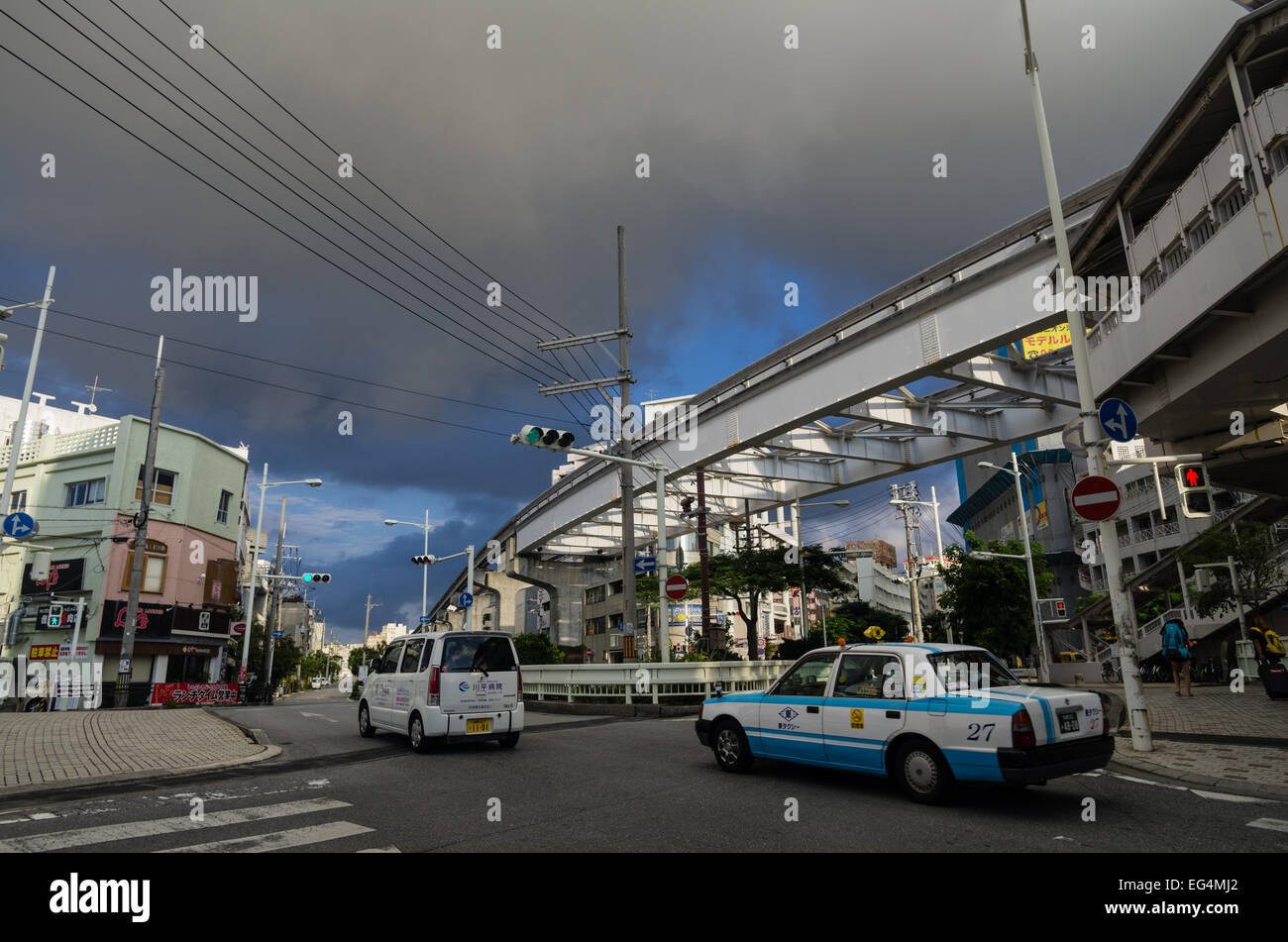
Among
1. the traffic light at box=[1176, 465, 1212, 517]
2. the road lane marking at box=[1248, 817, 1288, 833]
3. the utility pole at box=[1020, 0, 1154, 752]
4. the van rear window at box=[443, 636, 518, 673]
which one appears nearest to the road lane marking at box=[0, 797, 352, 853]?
the van rear window at box=[443, 636, 518, 673]

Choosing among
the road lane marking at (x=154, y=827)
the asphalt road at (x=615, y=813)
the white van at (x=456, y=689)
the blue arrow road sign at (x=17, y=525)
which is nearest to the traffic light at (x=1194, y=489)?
the asphalt road at (x=615, y=813)

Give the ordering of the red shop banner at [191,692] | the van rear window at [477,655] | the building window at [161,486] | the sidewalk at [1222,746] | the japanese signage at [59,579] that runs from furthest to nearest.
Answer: the building window at [161,486] → the japanese signage at [59,579] → the red shop banner at [191,692] → the van rear window at [477,655] → the sidewalk at [1222,746]

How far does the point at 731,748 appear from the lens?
8.96 m

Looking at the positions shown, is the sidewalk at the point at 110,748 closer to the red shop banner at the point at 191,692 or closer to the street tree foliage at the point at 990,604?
the red shop banner at the point at 191,692

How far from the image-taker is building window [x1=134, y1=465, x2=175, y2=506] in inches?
1446

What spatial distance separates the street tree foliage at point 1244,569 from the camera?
935 inches

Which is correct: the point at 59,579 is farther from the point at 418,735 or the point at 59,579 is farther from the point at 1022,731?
the point at 1022,731

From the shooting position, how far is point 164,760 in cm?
1030

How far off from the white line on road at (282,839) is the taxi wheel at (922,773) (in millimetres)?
4823

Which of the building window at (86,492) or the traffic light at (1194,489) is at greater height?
the building window at (86,492)
